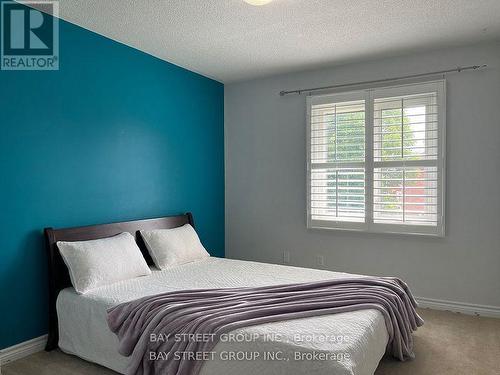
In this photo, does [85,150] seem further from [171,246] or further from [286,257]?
[286,257]

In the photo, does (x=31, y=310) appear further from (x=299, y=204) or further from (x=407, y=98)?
(x=407, y=98)

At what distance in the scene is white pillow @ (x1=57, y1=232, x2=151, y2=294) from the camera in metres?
2.57

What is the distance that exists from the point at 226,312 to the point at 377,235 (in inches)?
91.0

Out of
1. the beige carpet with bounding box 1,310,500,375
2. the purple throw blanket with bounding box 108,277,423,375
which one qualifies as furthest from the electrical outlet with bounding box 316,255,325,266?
the purple throw blanket with bounding box 108,277,423,375

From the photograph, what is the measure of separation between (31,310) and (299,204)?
111 inches

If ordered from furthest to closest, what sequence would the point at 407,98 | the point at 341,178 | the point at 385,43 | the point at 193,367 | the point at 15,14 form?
the point at 341,178
the point at 407,98
the point at 385,43
the point at 15,14
the point at 193,367

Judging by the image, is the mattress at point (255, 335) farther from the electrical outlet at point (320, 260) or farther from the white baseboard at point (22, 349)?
the electrical outlet at point (320, 260)

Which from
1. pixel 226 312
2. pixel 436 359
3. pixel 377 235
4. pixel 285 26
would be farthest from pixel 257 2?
pixel 436 359

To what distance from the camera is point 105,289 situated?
2564 millimetres

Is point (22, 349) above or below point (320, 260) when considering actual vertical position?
below

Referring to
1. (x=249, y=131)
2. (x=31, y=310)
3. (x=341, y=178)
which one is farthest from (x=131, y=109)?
(x=341, y=178)

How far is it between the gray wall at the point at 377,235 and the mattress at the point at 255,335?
117 centimetres

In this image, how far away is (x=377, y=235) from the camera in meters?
3.80

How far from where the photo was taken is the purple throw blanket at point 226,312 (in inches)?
77.1
